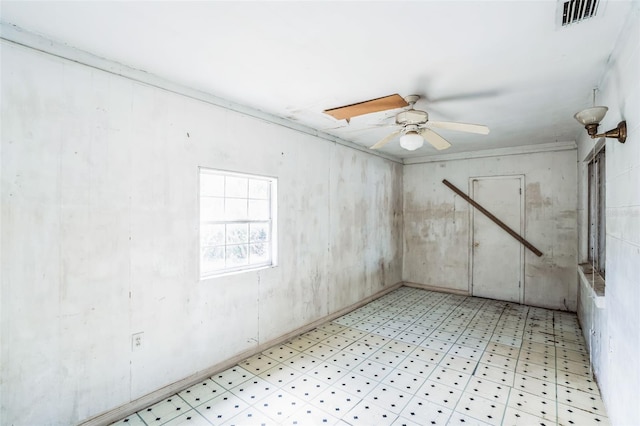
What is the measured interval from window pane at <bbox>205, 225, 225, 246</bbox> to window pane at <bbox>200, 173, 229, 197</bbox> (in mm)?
344

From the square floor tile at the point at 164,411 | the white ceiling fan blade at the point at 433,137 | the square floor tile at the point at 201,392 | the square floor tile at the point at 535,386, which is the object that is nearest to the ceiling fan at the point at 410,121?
the white ceiling fan blade at the point at 433,137

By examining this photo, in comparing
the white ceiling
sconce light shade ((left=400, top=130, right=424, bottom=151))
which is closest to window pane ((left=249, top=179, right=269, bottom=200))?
the white ceiling

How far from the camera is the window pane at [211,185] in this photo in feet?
9.81

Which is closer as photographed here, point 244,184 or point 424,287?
point 244,184

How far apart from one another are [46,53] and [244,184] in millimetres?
1872

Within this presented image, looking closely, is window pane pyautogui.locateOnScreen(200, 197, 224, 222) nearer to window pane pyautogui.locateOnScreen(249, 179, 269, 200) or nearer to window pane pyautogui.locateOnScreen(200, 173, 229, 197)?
window pane pyautogui.locateOnScreen(200, 173, 229, 197)

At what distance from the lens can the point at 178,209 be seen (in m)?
2.69

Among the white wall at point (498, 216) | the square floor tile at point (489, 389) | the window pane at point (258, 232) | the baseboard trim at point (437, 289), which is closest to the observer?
the square floor tile at point (489, 389)

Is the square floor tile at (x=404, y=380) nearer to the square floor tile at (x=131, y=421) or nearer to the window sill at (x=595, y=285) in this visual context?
the window sill at (x=595, y=285)

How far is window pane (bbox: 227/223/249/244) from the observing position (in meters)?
3.21

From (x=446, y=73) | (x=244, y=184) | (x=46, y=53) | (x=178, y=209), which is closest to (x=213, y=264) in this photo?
(x=178, y=209)

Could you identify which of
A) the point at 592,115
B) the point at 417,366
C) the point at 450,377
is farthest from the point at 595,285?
the point at 417,366

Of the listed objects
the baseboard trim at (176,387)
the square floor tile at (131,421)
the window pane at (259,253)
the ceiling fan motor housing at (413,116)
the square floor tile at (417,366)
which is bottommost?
the square floor tile at (131,421)

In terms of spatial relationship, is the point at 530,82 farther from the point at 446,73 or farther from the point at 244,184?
the point at 244,184
